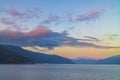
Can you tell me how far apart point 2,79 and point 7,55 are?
38358 millimetres

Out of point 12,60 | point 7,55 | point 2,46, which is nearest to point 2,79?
point 2,46

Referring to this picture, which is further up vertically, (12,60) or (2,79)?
(12,60)

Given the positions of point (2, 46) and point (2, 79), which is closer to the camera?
point (2, 79)

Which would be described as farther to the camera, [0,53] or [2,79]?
[0,53]

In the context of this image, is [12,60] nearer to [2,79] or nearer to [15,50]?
[15,50]

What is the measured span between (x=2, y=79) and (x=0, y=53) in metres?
39.4

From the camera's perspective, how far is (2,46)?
6228 cm

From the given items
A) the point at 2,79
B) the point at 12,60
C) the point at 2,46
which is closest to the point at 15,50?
the point at 2,46

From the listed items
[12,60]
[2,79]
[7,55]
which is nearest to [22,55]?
[7,55]

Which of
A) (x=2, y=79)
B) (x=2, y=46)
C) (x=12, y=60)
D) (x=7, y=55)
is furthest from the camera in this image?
(x=12, y=60)

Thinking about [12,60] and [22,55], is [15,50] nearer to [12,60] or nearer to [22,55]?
[22,55]

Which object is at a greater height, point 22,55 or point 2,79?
point 22,55

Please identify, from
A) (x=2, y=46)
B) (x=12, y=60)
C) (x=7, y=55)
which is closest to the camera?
(x=2, y=46)

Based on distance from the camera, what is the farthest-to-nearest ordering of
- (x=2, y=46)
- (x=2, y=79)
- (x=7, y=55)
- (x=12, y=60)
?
(x=12, y=60)
(x=7, y=55)
(x=2, y=46)
(x=2, y=79)
